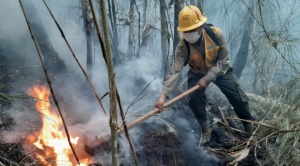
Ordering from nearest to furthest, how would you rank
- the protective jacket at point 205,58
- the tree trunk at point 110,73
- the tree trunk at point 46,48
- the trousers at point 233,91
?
the tree trunk at point 110,73 < the protective jacket at point 205,58 < the trousers at point 233,91 < the tree trunk at point 46,48

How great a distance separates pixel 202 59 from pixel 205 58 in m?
0.07

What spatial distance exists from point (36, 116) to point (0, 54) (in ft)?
7.12

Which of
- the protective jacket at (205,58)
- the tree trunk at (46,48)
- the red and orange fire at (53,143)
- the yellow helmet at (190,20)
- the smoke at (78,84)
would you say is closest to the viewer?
the red and orange fire at (53,143)

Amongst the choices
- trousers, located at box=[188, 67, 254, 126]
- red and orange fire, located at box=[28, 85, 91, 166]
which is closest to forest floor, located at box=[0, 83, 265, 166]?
red and orange fire, located at box=[28, 85, 91, 166]

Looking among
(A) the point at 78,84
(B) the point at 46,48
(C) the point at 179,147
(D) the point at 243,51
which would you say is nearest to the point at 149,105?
(C) the point at 179,147

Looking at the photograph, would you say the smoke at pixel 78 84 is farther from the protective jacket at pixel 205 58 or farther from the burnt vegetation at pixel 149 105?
the protective jacket at pixel 205 58

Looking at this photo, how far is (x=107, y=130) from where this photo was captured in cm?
451

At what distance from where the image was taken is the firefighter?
4102mm

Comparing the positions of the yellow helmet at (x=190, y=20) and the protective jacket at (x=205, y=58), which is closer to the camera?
the yellow helmet at (x=190, y=20)

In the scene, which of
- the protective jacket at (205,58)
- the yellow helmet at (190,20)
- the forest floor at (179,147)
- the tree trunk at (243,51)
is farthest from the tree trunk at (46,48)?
the tree trunk at (243,51)

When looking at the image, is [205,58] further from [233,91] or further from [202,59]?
[233,91]

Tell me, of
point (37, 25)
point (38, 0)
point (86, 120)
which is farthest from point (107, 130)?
point (38, 0)

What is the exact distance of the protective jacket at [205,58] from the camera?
4.17 m

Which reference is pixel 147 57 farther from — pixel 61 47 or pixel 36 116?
pixel 36 116
